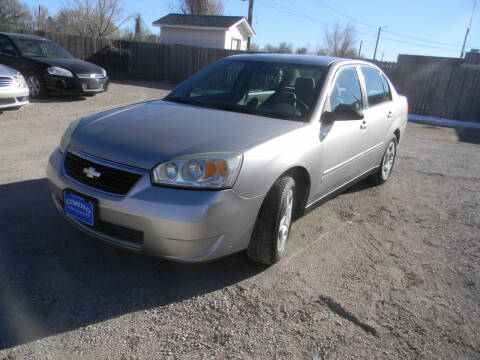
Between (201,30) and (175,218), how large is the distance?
27462 millimetres

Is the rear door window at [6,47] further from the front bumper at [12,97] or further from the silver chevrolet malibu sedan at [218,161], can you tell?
the silver chevrolet malibu sedan at [218,161]

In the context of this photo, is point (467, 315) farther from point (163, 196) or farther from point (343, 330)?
point (163, 196)

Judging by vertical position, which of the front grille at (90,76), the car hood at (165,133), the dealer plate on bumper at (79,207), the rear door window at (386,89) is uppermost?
the rear door window at (386,89)

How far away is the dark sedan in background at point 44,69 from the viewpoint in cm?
1009

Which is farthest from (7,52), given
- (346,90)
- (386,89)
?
(346,90)

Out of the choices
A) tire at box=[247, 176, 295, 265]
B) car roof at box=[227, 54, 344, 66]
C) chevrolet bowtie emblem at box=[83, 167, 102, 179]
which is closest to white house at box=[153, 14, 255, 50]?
car roof at box=[227, 54, 344, 66]

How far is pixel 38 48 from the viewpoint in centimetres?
1088

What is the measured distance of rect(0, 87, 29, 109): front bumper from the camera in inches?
298

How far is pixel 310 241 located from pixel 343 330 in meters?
1.26

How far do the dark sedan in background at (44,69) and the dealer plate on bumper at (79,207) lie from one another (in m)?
8.46

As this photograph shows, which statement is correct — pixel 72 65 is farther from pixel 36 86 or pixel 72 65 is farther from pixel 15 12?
pixel 15 12

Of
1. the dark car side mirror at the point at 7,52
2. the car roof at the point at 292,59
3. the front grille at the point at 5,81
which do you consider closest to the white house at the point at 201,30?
the dark car side mirror at the point at 7,52

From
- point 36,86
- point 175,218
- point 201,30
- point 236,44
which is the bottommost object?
point 36,86

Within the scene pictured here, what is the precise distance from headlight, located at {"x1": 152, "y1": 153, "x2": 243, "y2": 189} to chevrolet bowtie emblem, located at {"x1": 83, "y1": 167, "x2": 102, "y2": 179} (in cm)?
44
